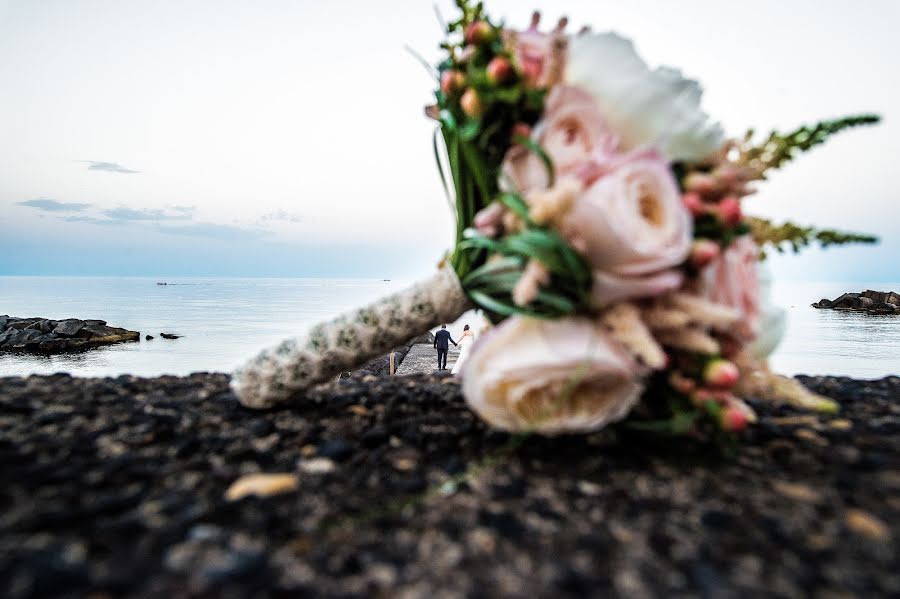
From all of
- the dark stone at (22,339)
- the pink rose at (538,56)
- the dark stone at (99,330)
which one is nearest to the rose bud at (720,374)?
the pink rose at (538,56)

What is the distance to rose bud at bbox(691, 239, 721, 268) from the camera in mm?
1629

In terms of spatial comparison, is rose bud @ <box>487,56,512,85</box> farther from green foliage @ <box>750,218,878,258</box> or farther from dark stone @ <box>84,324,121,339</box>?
dark stone @ <box>84,324,121,339</box>

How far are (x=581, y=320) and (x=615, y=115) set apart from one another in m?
0.73

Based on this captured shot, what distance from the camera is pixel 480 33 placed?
2006 millimetres

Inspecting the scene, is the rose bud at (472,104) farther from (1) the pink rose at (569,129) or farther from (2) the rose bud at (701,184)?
(2) the rose bud at (701,184)

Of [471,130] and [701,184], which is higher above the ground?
[471,130]

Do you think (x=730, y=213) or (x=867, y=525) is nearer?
(x=867, y=525)

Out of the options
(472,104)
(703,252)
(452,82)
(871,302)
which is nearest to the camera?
(703,252)

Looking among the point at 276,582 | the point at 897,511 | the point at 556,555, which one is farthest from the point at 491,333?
the point at 897,511

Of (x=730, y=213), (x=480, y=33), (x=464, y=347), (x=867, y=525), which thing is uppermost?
(x=480, y=33)

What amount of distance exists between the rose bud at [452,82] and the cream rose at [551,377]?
96 centimetres

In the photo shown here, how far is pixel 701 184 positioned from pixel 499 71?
2.59 feet

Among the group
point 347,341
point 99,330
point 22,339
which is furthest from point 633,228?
point 99,330

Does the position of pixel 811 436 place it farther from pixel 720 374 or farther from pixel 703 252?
pixel 703 252
